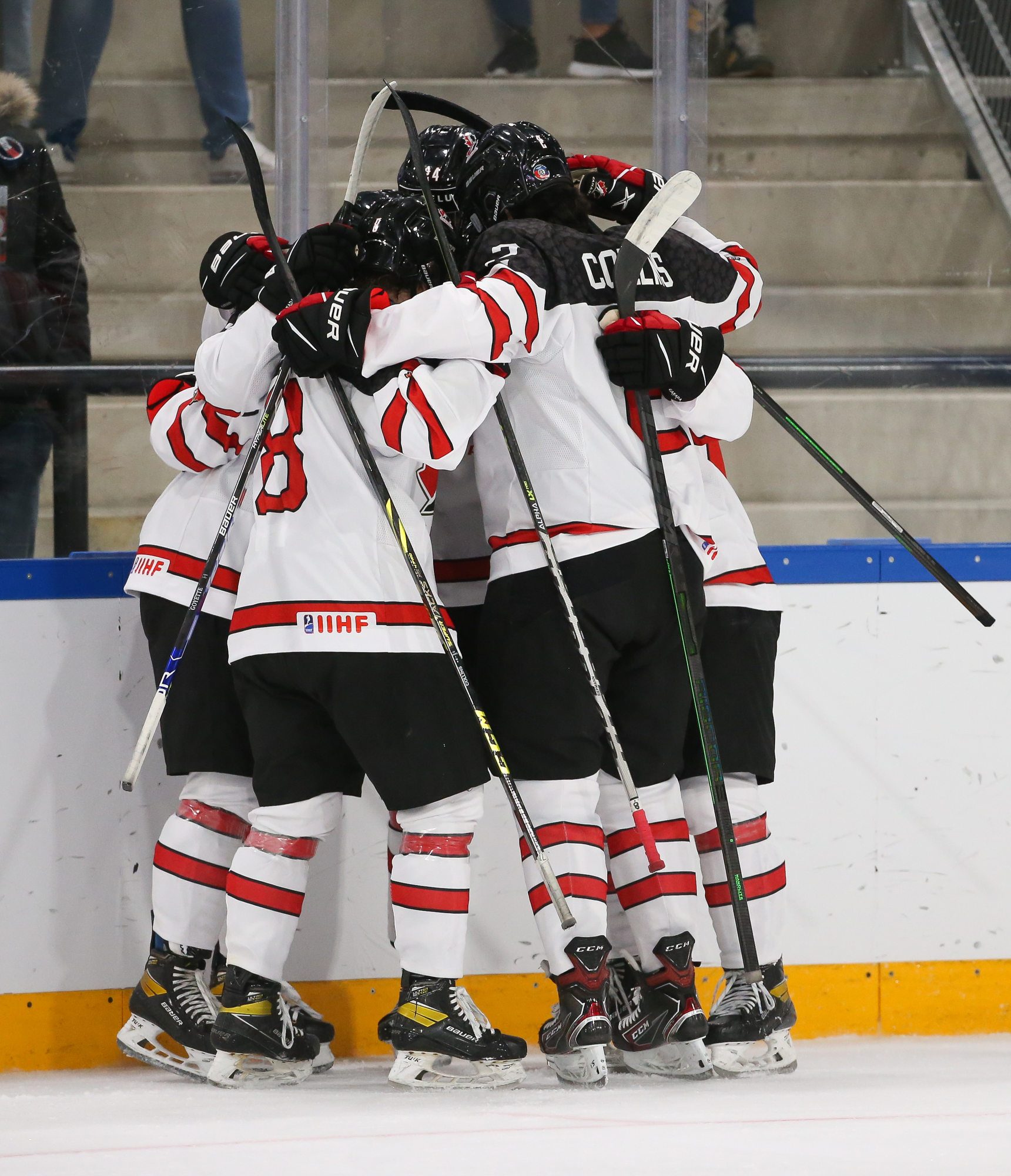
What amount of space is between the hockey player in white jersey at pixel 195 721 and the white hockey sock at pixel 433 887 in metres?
0.34

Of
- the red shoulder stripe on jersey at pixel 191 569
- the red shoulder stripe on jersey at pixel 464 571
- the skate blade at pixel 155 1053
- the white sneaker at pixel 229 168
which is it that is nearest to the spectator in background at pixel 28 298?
the white sneaker at pixel 229 168

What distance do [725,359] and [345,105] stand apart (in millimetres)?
1426

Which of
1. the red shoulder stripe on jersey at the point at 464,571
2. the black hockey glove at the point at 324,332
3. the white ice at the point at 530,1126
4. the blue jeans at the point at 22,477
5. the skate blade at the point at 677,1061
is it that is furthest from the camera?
the blue jeans at the point at 22,477

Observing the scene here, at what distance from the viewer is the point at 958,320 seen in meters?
3.64

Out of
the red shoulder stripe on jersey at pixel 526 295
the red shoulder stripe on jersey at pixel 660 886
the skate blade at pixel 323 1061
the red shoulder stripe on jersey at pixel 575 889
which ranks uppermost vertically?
the red shoulder stripe on jersey at pixel 526 295

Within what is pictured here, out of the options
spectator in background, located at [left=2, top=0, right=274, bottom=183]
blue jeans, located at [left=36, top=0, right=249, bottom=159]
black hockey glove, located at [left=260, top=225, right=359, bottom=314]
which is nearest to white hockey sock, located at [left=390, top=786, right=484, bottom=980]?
black hockey glove, located at [left=260, top=225, right=359, bottom=314]

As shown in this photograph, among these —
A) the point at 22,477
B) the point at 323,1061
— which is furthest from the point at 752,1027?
the point at 22,477

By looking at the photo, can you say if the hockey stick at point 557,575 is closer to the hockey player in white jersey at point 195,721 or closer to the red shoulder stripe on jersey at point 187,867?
the hockey player in white jersey at point 195,721

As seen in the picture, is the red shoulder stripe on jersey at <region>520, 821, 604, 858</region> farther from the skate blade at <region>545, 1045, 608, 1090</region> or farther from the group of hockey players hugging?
the skate blade at <region>545, 1045, 608, 1090</region>

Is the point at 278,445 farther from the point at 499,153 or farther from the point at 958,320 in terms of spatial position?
the point at 958,320

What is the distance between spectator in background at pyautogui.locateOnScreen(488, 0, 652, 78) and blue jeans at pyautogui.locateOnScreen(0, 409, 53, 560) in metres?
1.36

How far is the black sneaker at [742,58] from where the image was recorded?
11.7 feet

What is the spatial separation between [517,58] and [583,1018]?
231cm

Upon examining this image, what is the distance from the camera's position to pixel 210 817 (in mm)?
2398
